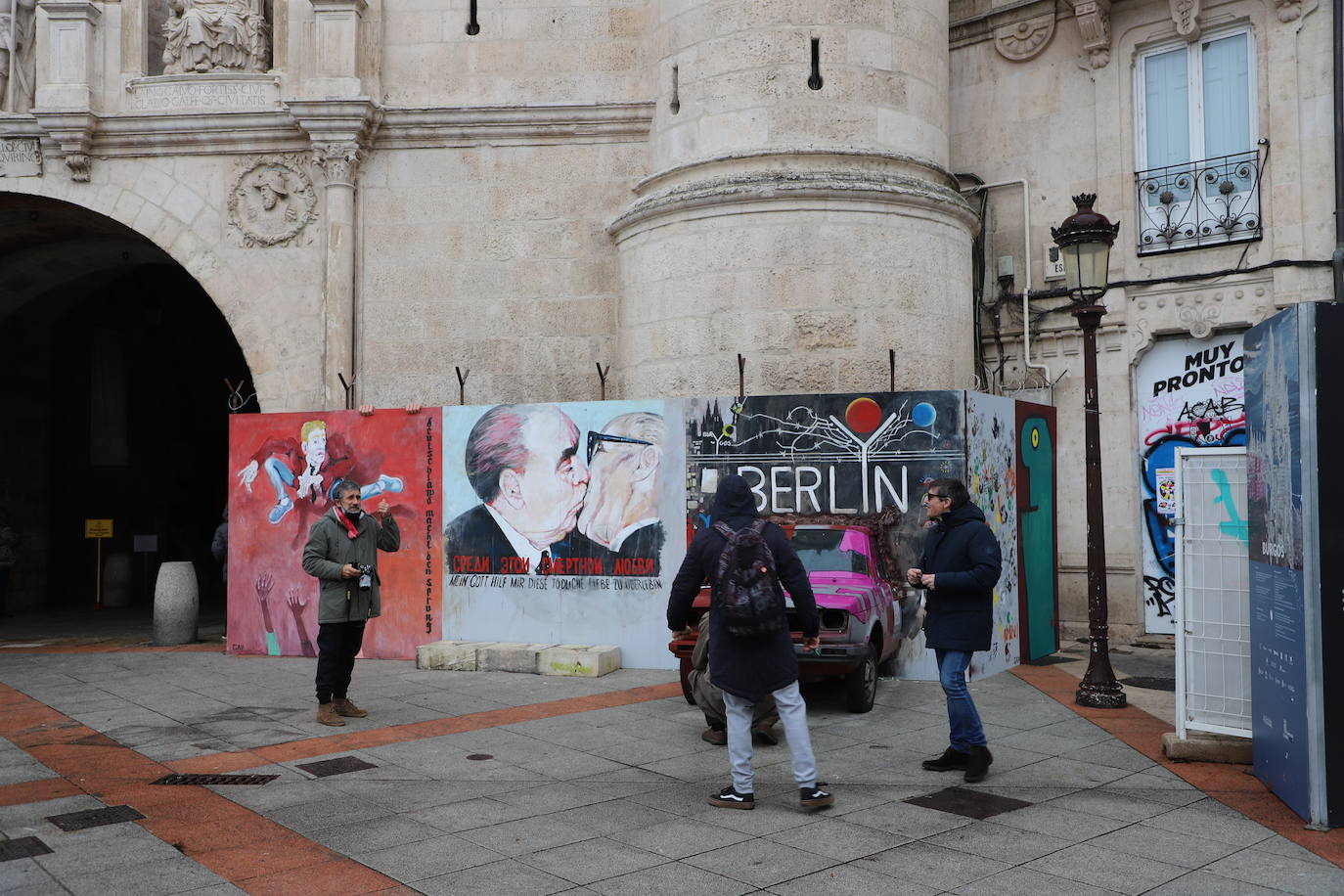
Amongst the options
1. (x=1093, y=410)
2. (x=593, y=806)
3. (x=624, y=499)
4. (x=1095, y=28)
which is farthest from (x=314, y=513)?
(x=1095, y=28)

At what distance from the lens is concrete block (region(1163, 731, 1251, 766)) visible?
689 centimetres

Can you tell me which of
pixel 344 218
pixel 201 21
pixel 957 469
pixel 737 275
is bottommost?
pixel 957 469

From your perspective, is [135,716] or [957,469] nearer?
[135,716]

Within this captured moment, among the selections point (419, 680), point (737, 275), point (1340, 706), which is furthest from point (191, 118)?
point (1340, 706)

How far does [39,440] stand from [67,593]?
2.74 m

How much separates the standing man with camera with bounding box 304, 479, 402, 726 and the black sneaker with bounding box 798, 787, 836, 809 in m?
3.88

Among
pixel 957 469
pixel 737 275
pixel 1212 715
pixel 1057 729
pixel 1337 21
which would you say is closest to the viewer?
pixel 1212 715

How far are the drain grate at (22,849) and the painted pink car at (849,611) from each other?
172 inches

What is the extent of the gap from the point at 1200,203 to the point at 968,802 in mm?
8841

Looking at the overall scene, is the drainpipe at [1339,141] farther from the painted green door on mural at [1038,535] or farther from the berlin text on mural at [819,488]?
the berlin text on mural at [819,488]

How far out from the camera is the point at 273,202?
14.3 metres

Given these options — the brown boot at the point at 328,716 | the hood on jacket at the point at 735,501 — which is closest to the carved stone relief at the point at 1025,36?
the hood on jacket at the point at 735,501

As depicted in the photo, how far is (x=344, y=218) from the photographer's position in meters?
14.1

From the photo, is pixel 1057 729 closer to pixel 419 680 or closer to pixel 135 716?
pixel 419 680
